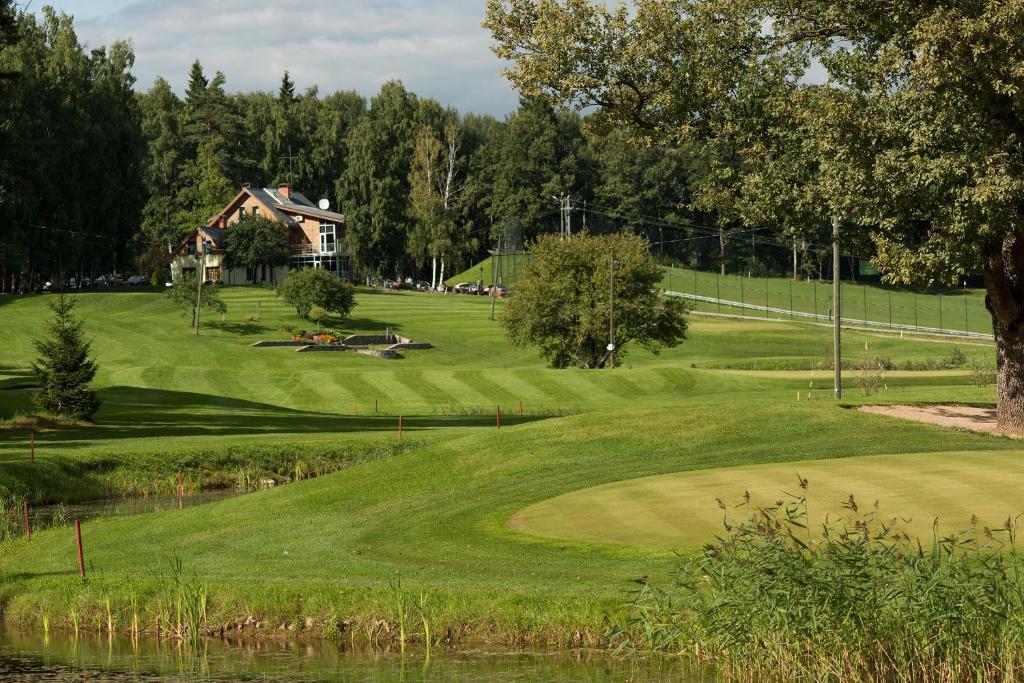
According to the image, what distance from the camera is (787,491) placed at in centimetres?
2664

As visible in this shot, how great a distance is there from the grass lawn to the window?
300 feet

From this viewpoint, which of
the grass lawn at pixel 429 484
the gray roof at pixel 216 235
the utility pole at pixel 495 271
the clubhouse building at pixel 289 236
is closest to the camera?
the grass lawn at pixel 429 484

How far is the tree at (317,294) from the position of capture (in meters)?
110

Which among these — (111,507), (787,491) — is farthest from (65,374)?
(787,491)

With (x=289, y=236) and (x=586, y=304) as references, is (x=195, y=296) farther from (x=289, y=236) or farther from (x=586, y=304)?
(x=289, y=236)

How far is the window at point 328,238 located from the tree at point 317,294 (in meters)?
50.9

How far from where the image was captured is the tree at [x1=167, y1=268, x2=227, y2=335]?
4210 inches

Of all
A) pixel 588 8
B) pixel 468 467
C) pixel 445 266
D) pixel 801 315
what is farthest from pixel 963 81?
pixel 445 266

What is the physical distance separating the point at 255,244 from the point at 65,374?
95411 mm

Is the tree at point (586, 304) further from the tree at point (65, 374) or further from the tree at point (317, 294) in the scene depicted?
the tree at point (65, 374)

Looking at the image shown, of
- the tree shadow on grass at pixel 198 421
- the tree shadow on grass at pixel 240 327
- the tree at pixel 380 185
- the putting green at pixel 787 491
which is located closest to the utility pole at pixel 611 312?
the tree shadow on grass at pixel 198 421

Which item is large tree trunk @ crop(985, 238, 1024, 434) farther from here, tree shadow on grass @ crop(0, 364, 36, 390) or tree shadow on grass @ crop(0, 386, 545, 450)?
tree shadow on grass @ crop(0, 364, 36, 390)

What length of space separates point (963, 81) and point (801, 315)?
112849mm

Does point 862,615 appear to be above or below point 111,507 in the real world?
above
